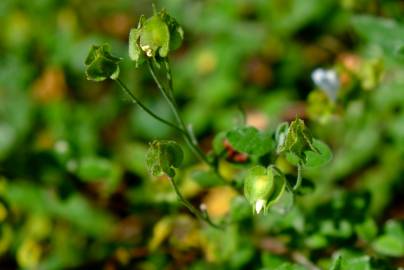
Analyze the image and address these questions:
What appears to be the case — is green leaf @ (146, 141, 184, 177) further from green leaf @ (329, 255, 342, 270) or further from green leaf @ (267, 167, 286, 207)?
green leaf @ (329, 255, 342, 270)

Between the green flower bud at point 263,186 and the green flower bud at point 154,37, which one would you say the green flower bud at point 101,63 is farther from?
the green flower bud at point 263,186

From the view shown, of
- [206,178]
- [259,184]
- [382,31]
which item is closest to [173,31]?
[259,184]

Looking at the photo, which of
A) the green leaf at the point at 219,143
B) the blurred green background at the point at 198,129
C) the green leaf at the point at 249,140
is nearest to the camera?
the green leaf at the point at 249,140

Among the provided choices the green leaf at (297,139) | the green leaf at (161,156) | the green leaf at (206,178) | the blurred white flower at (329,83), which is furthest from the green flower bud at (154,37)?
the blurred white flower at (329,83)

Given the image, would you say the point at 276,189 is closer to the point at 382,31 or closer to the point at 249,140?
the point at 249,140

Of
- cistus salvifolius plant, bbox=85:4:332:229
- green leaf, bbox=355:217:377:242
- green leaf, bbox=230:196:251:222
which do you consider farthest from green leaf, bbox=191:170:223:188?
green leaf, bbox=355:217:377:242

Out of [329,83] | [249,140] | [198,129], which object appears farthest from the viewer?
[198,129]
